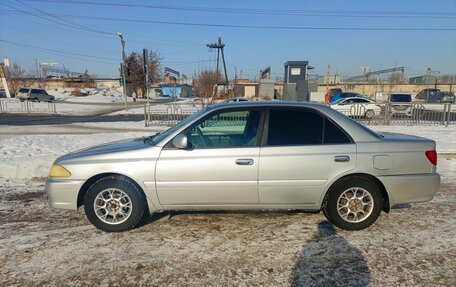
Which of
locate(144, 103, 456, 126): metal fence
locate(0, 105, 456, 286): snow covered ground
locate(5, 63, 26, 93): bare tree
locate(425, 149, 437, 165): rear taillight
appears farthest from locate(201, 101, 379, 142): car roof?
locate(5, 63, 26, 93): bare tree

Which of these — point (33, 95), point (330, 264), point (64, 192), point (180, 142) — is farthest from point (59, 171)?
point (33, 95)

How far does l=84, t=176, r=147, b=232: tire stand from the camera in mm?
3375

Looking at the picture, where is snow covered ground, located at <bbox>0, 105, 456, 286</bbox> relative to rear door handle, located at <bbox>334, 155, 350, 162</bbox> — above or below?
below

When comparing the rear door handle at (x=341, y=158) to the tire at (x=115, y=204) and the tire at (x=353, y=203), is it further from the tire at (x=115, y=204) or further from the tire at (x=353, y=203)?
the tire at (x=115, y=204)

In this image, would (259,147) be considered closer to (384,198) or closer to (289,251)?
(289,251)

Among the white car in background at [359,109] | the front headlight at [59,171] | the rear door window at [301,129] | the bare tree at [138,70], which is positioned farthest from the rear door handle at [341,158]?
the bare tree at [138,70]

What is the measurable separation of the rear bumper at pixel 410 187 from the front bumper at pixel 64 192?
148 inches

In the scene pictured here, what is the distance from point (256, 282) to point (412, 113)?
605 inches

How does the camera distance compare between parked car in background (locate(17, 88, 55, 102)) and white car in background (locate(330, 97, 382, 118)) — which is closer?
white car in background (locate(330, 97, 382, 118))

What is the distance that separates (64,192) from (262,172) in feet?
8.07

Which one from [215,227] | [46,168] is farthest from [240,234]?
[46,168]

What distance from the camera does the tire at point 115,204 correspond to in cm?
338

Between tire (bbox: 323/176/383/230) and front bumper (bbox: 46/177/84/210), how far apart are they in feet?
10.3

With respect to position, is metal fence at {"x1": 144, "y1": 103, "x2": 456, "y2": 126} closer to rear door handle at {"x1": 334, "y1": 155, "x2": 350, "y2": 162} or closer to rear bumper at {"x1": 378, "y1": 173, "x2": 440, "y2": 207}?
rear bumper at {"x1": 378, "y1": 173, "x2": 440, "y2": 207}
